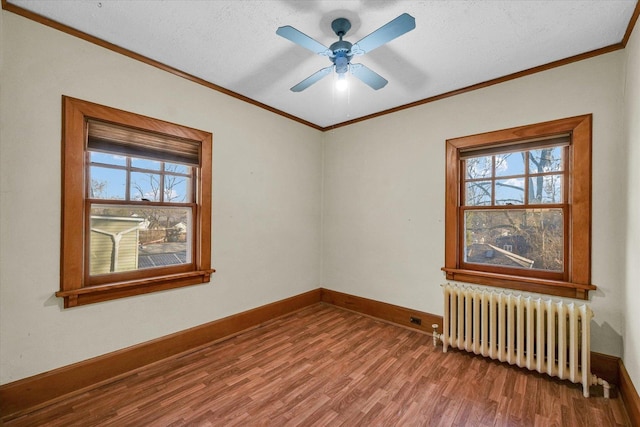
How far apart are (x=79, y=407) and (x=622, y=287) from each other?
14.0 ft

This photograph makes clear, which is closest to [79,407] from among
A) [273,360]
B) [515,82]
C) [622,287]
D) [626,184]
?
[273,360]

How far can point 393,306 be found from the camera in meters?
3.53

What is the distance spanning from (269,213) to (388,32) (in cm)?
249

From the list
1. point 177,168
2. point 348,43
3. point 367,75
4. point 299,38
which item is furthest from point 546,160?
point 177,168

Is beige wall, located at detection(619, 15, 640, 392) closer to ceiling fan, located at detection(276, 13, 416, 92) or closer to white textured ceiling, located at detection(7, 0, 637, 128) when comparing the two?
white textured ceiling, located at detection(7, 0, 637, 128)

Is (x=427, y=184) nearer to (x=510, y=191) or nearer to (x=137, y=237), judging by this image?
(x=510, y=191)

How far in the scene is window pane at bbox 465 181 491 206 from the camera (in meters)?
2.96

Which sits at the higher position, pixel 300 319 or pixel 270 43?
pixel 270 43

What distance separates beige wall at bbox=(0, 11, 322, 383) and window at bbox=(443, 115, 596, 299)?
227 centimetres

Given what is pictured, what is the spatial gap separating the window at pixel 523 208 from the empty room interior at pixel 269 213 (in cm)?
2

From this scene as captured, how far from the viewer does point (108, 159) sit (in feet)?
7.86

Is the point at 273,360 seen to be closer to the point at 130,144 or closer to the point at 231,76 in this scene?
the point at 130,144

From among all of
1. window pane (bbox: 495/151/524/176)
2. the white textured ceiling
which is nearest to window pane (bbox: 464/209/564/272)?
window pane (bbox: 495/151/524/176)

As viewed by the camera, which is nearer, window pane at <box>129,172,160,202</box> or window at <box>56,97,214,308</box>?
window at <box>56,97,214,308</box>
